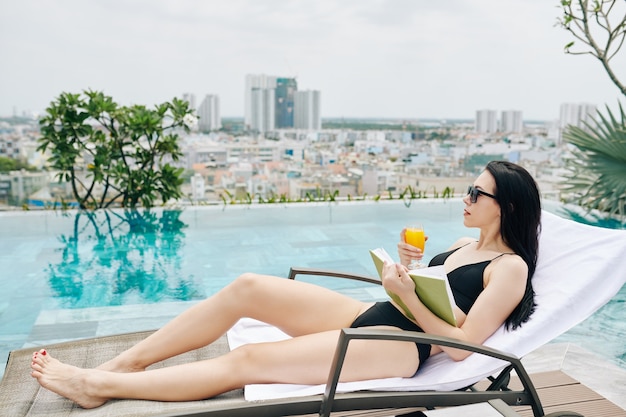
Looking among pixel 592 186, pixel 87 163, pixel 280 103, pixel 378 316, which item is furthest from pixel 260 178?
pixel 378 316

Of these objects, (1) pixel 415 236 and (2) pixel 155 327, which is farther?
(2) pixel 155 327

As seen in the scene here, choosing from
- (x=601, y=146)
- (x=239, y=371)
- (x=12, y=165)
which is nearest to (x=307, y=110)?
(x=12, y=165)

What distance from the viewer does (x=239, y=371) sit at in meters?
2.31

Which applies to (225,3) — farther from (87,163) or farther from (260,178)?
(87,163)

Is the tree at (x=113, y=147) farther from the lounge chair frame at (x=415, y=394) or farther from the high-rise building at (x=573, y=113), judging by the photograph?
the lounge chair frame at (x=415, y=394)

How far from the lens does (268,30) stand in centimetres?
1065

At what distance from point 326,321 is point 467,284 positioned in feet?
1.84

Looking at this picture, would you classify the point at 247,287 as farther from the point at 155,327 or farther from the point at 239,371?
the point at 155,327

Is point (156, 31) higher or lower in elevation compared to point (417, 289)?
higher

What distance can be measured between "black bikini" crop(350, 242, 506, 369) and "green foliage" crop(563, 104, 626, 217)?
5.71 m

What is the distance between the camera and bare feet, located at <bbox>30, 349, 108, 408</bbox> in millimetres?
2230

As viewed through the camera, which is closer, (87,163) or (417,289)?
(417,289)

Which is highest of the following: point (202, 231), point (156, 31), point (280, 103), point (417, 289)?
point (156, 31)

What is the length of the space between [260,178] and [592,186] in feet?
14.8
